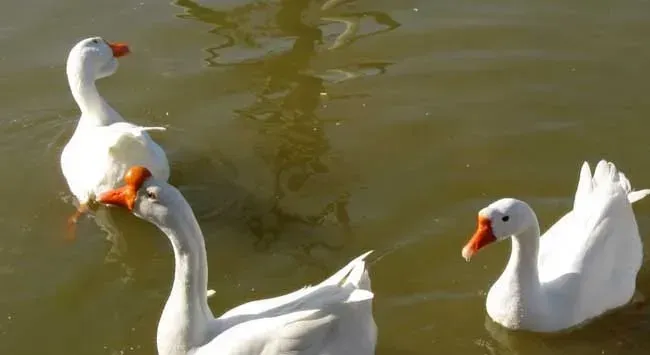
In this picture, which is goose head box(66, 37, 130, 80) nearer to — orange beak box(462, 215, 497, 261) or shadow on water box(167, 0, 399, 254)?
shadow on water box(167, 0, 399, 254)

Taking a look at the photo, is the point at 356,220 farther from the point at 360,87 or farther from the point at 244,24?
the point at 244,24

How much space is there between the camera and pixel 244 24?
868 cm

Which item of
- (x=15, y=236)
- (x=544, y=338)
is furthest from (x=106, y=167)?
(x=544, y=338)

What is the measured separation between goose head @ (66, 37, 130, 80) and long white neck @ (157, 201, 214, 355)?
2219 mm

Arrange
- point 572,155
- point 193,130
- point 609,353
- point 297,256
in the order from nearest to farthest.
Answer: point 609,353, point 297,256, point 572,155, point 193,130

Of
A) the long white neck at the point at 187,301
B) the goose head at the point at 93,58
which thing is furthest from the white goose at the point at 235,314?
the goose head at the point at 93,58

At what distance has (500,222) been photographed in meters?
5.22

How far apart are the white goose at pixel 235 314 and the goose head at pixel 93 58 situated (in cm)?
196

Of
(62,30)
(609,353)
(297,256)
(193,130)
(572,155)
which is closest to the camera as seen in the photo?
(609,353)

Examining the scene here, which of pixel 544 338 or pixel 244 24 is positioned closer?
pixel 544 338

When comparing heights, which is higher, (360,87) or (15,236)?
(360,87)

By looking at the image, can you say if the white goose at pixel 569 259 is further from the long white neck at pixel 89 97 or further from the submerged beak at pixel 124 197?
the long white neck at pixel 89 97

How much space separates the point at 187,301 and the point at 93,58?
2427 millimetres

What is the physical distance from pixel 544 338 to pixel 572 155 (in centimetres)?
179
